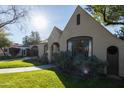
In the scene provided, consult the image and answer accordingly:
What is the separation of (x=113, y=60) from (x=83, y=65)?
2396mm

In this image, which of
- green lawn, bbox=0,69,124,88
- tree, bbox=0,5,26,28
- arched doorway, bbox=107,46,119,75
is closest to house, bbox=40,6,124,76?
arched doorway, bbox=107,46,119,75

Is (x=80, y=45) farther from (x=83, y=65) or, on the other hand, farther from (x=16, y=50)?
(x=16, y=50)

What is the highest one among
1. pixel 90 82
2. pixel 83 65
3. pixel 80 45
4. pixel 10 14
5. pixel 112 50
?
pixel 10 14

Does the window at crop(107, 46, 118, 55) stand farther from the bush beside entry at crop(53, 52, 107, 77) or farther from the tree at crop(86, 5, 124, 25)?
the tree at crop(86, 5, 124, 25)

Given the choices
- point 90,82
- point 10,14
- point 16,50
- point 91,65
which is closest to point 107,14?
point 91,65

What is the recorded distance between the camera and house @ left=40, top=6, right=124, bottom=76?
14586mm

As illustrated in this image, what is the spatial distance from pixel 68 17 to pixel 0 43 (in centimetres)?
1840

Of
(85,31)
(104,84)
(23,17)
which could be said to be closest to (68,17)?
(85,31)

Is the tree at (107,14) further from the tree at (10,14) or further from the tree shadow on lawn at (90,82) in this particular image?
the tree shadow on lawn at (90,82)

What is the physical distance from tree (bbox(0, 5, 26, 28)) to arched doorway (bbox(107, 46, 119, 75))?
7246 millimetres

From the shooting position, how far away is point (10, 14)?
1672 cm

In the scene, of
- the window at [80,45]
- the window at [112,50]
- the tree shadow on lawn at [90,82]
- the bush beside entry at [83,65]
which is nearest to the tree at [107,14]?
the window at [80,45]

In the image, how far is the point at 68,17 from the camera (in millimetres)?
18016
